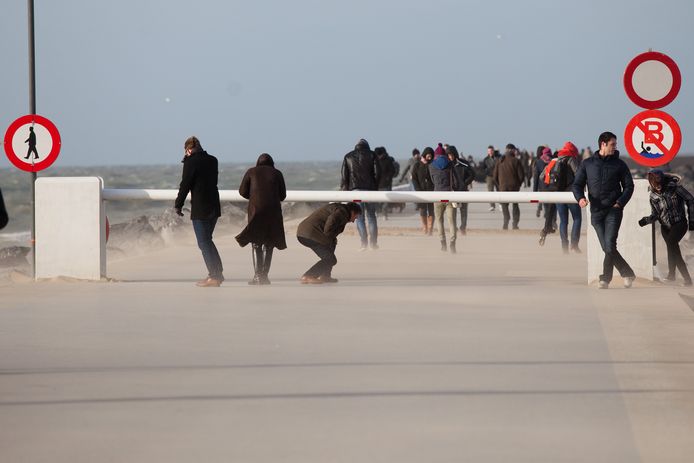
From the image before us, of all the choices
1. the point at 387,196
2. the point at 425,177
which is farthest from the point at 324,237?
the point at 425,177

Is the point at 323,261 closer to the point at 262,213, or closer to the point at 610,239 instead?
the point at 262,213

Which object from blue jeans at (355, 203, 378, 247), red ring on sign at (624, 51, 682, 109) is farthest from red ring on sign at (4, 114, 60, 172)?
blue jeans at (355, 203, 378, 247)

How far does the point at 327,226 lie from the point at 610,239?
3.22 meters

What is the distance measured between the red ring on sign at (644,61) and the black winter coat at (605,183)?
64cm

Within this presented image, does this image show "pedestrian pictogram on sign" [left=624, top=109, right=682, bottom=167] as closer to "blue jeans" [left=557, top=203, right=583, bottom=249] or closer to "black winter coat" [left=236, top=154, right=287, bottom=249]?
"black winter coat" [left=236, top=154, right=287, bottom=249]

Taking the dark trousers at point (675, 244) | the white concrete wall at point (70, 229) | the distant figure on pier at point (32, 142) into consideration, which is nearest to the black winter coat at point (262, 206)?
the white concrete wall at point (70, 229)

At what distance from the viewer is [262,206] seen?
55.8ft

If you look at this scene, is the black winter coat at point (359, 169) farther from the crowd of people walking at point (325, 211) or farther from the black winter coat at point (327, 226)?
the black winter coat at point (327, 226)

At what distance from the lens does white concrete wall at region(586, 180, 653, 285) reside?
654 inches

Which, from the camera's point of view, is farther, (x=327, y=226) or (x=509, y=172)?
(x=509, y=172)

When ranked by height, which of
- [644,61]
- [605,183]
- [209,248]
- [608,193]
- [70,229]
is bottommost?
[209,248]

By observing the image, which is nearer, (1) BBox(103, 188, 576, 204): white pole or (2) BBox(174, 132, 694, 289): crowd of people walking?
(2) BBox(174, 132, 694, 289): crowd of people walking

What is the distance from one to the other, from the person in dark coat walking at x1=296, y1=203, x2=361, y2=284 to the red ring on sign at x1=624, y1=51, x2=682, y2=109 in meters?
3.36

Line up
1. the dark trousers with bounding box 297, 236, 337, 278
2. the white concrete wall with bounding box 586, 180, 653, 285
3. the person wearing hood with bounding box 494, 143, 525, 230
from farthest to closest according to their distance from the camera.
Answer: the person wearing hood with bounding box 494, 143, 525, 230 < the dark trousers with bounding box 297, 236, 337, 278 < the white concrete wall with bounding box 586, 180, 653, 285
